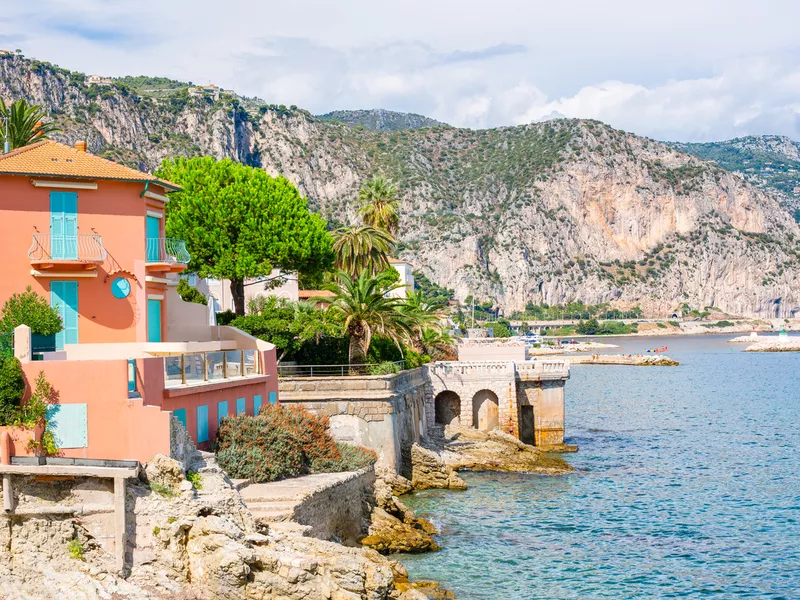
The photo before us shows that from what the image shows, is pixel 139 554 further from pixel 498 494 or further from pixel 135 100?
pixel 135 100

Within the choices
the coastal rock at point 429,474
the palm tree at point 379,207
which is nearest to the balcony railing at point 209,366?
the coastal rock at point 429,474

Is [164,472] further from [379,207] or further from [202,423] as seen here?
[379,207]

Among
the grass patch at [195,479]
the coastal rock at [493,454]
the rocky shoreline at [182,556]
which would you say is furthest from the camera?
the coastal rock at [493,454]

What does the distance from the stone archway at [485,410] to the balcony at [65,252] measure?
90.4 ft

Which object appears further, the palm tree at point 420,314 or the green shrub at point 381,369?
the palm tree at point 420,314

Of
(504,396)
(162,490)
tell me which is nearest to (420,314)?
(504,396)

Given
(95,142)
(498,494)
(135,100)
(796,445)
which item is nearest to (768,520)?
(498,494)

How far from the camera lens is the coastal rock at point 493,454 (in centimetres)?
3931

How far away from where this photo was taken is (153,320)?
24.9 meters

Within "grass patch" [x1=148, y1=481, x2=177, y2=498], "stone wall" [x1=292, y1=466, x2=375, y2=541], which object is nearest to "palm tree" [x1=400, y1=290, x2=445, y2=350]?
"stone wall" [x1=292, y1=466, x2=375, y2=541]

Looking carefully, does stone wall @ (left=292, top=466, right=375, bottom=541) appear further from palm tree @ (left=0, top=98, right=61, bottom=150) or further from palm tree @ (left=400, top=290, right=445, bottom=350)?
palm tree @ (left=400, top=290, right=445, bottom=350)

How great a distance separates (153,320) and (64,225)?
11.5 feet

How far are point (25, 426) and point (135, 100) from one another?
186114 mm

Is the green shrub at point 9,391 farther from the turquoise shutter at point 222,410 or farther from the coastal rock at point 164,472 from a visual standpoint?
the turquoise shutter at point 222,410
